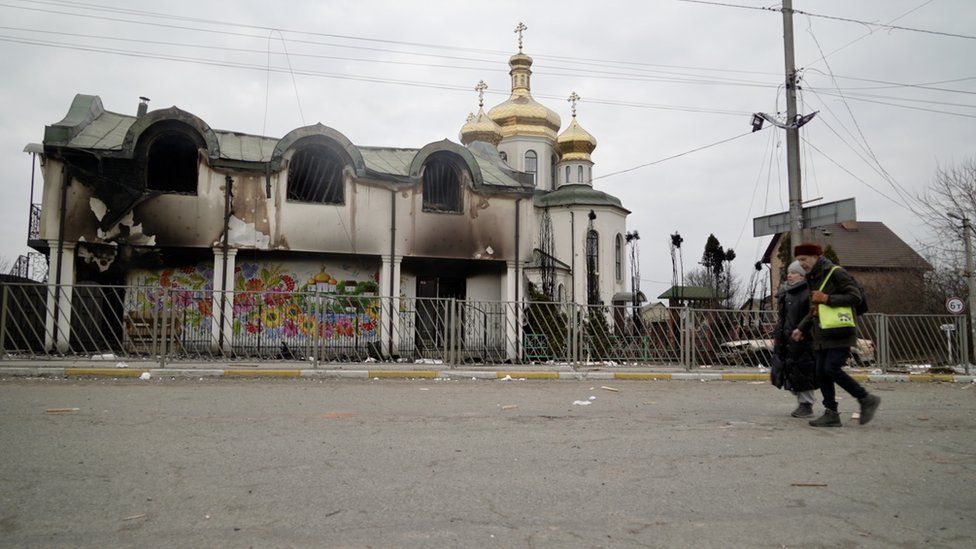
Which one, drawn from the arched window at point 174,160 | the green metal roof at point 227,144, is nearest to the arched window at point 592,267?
the green metal roof at point 227,144

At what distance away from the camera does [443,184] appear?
22781mm

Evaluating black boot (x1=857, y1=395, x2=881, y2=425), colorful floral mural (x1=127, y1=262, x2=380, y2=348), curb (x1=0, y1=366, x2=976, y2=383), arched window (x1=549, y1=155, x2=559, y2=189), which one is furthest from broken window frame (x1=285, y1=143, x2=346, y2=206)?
arched window (x1=549, y1=155, x2=559, y2=189)

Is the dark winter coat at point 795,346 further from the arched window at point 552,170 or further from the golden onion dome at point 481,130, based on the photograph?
the arched window at point 552,170

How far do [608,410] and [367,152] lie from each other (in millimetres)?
18032

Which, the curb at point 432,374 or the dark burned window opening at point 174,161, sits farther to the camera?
the dark burned window opening at point 174,161

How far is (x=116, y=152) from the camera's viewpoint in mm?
18609

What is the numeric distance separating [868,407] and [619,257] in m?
33.8

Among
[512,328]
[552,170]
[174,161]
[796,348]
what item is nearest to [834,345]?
[796,348]

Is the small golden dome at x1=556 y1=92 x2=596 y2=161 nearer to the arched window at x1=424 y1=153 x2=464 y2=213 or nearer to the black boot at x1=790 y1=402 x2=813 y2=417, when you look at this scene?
the arched window at x1=424 y1=153 x2=464 y2=213

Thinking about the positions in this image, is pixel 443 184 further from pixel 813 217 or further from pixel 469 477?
pixel 469 477

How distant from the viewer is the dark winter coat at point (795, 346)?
283 inches

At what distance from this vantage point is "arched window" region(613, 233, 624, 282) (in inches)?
1566

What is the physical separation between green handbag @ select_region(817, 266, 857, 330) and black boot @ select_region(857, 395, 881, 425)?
753mm

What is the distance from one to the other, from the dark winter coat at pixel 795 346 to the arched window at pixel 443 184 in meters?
15.7
